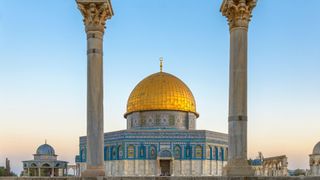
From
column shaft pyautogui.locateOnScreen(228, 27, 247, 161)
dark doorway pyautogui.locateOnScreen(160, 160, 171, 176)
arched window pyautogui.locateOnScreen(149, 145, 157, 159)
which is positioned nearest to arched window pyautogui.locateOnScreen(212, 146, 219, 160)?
dark doorway pyautogui.locateOnScreen(160, 160, 171, 176)

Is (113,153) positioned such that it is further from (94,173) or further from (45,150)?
(94,173)

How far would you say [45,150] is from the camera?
2018 inches

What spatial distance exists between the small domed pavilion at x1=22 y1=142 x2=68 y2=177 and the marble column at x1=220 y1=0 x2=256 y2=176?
39.9 metres

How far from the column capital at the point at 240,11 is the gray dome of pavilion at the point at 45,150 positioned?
138ft

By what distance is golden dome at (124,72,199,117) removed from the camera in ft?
159

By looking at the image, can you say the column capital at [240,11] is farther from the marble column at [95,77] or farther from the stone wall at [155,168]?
the stone wall at [155,168]

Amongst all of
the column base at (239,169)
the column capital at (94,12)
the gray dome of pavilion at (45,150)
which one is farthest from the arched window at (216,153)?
the column capital at (94,12)

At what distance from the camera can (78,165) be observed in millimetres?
50594

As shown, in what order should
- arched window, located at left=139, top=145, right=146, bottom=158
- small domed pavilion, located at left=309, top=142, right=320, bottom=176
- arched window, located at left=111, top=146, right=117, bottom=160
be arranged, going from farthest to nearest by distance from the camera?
arched window, located at left=111, top=146, right=117, bottom=160, arched window, located at left=139, top=145, right=146, bottom=158, small domed pavilion, located at left=309, top=142, right=320, bottom=176

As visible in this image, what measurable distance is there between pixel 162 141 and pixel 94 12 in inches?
1299

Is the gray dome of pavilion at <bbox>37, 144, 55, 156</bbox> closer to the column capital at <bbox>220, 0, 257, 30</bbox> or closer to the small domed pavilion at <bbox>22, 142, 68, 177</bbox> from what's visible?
the small domed pavilion at <bbox>22, 142, 68, 177</bbox>

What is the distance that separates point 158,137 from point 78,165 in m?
11.3

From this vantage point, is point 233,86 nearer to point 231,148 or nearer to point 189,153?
point 231,148

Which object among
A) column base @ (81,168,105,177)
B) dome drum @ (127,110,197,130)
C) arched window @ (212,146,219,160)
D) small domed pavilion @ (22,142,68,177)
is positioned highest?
dome drum @ (127,110,197,130)
